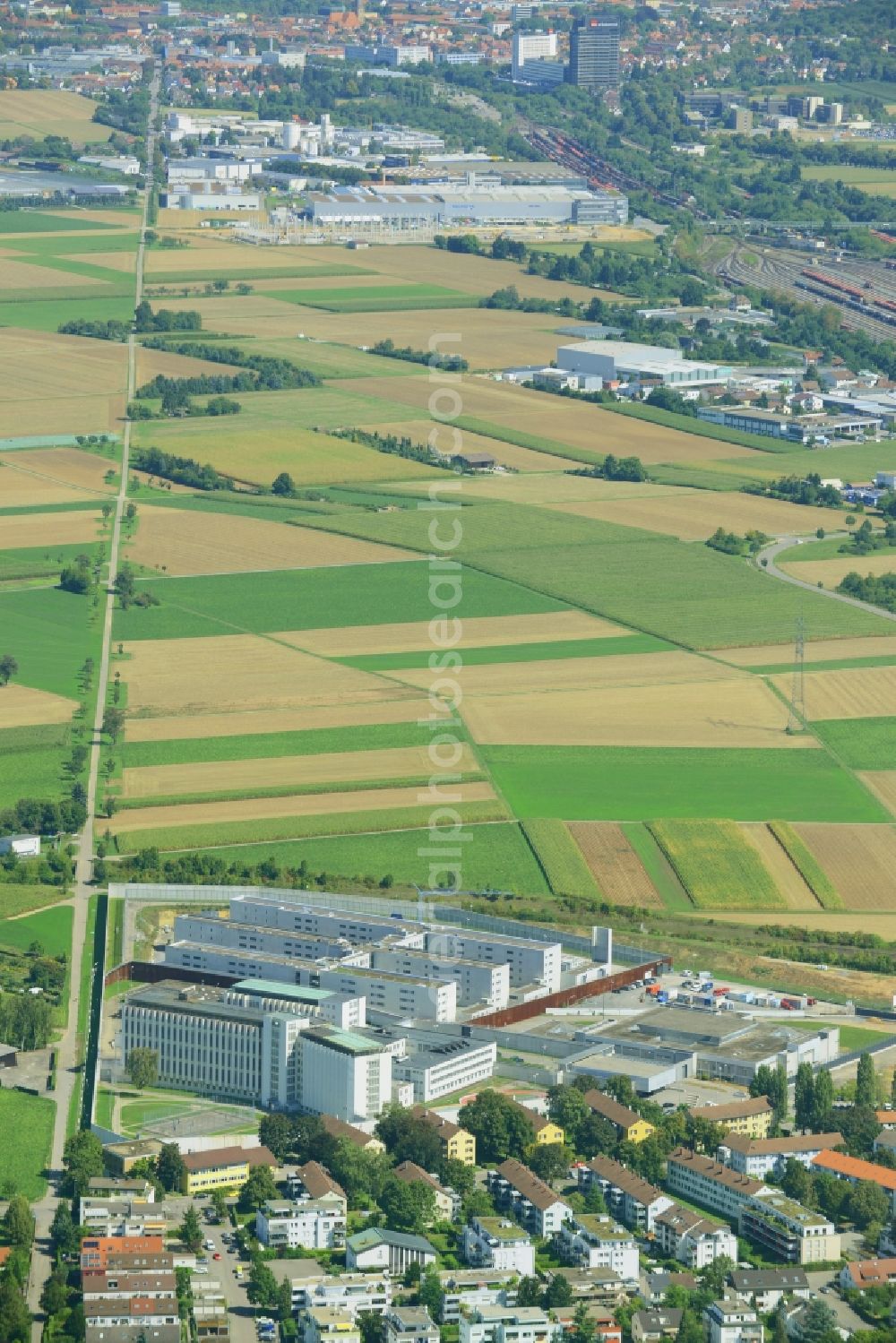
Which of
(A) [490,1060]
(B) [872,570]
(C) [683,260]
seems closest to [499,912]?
(A) [490,1060]

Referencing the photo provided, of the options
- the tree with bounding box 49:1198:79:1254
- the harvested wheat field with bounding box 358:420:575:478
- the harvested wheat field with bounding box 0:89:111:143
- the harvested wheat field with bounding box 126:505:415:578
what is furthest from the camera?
the harvested wheat field with bounding box 0:89:111:143

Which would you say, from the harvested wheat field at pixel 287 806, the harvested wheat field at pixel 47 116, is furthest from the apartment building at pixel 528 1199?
the harvested wheat field at pixel 47 116

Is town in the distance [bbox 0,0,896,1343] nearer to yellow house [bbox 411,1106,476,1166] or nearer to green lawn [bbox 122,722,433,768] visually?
yellow house [bbox 411,1106,476,1166]

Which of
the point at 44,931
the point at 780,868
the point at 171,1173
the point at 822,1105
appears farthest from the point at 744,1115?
the point at 44,931

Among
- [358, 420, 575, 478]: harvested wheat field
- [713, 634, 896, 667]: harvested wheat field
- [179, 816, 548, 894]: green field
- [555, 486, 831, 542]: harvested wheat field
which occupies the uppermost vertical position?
[358, 420, 575, 478]: harvested wheat field

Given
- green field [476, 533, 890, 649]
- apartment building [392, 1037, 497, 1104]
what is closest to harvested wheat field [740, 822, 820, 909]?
apartment building [392, 1037, 497, 1104]

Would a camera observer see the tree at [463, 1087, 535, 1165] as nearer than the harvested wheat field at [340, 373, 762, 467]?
Yes

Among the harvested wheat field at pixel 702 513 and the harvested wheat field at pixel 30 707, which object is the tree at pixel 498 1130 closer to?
the harvested wheat field at pixel 30 707
